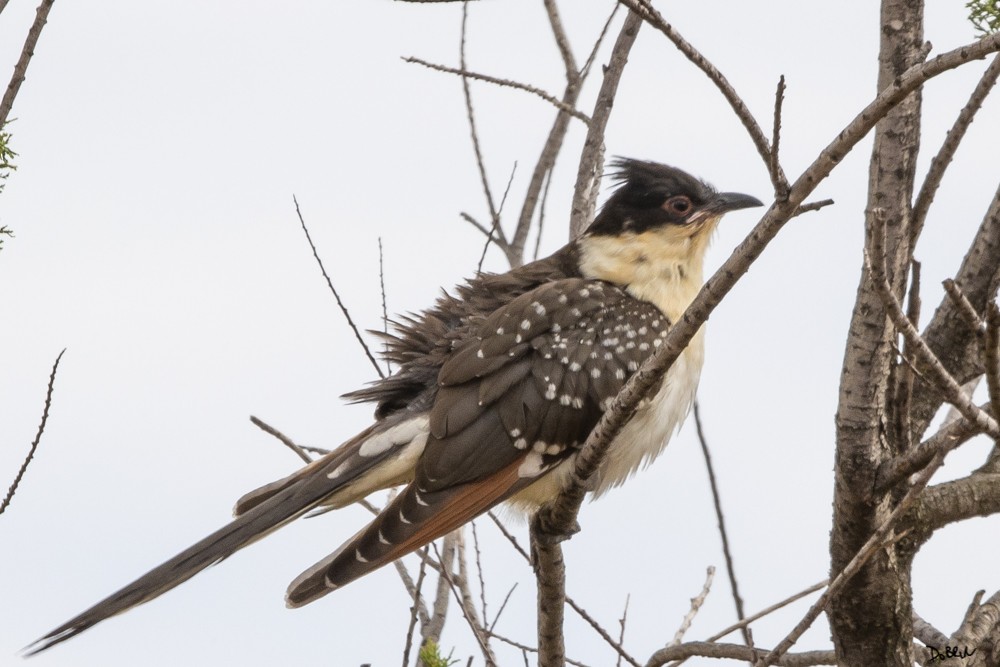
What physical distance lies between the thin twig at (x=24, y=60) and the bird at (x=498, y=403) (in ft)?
4.72

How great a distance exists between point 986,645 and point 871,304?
116 cm

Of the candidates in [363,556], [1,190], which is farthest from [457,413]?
[1,190]

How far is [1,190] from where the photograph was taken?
3.05m

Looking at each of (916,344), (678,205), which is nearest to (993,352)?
(916,344)

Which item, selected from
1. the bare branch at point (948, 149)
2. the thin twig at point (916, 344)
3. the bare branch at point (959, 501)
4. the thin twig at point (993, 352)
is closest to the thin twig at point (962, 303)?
the thin twig at point (993, 352)

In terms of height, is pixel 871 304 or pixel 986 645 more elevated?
pixel 871 304

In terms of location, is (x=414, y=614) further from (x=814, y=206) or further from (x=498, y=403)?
(x=814, y=206)

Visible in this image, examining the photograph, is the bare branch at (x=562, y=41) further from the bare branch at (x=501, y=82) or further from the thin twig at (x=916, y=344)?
the thin twig at (x=916, y=344)

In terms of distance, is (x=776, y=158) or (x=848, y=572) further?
(x=848, y=572)

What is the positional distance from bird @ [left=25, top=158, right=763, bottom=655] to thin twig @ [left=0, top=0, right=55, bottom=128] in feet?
4.72

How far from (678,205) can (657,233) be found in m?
0.16

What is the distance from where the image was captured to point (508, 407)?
13.6ft

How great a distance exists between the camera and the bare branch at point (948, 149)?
346 cm

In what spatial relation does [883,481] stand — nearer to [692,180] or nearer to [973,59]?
[973,59]
